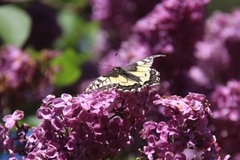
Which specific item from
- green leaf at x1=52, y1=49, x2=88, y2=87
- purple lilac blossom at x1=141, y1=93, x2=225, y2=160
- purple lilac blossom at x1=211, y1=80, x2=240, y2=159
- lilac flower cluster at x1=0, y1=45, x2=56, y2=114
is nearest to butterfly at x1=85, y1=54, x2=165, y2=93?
purple lilac blossom at x1=141, y1=93, x2=225, y2=160

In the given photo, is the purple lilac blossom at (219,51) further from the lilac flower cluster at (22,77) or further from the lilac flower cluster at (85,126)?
the lilac flower cluster at (85,126)

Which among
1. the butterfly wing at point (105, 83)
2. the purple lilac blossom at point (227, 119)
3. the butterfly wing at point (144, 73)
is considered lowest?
the purple lilac blossom at point (227, 119)

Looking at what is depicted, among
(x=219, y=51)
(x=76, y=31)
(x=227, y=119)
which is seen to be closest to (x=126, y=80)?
(x=227, y=119)

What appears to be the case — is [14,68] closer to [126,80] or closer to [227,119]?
[227,119]

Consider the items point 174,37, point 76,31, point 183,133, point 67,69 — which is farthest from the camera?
point 76,31

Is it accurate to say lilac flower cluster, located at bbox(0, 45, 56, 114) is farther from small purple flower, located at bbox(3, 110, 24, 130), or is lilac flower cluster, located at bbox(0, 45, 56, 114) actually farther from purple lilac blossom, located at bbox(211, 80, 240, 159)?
small purple flower, located at bbox(3, 110, 24, 130)

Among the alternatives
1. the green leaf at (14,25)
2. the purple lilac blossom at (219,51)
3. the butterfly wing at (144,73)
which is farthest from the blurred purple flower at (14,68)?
the butterfly wing at (144,73)
